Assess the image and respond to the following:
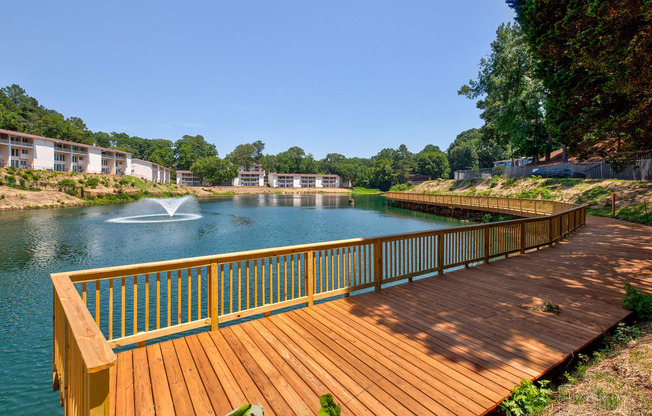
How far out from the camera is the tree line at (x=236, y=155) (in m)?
77.4

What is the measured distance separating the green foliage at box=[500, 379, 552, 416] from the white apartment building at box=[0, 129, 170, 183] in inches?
2773

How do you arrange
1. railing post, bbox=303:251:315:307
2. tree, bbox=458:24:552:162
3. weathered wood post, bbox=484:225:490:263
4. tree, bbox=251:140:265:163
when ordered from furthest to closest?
tree, bbox=251:140:265:163
tree, bbox=458:24:552:162
weathered wood post, bbox=484:225:490:263
railing post, bbox=303:251:315:307

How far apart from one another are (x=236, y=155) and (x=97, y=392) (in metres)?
120

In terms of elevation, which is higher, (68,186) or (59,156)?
(59,156)

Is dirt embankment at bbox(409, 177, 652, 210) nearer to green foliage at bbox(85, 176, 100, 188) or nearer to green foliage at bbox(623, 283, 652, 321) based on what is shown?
green foliage at bbox(623, 283, 652, 321)

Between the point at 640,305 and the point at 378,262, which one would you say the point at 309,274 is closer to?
the point at 378,262

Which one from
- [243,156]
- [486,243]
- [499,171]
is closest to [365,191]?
[243,156]

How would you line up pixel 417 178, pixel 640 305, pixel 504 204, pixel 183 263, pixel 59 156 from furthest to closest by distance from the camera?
pixel 417 178 < pixel 59 156 < pixel 504 204 < pixel 640 305 < pixel 183 263

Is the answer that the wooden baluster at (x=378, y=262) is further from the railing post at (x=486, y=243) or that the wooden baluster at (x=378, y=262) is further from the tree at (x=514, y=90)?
the tree at (x=514, y=90)

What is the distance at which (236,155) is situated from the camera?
11488 cm

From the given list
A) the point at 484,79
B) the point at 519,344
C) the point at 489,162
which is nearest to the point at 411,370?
the point at 519,344

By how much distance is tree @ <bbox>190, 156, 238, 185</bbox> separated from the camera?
98.4 metres

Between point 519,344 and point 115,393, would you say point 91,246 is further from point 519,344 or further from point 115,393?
point 519,344

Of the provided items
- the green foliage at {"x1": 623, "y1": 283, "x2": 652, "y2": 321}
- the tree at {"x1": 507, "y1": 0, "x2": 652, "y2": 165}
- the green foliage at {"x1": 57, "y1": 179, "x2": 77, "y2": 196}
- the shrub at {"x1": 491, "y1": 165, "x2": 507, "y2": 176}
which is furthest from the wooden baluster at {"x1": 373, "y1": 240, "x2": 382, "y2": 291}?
the green foliage at {"x1": 57, "y1": 179, "x2": 77, "y2": 196}
